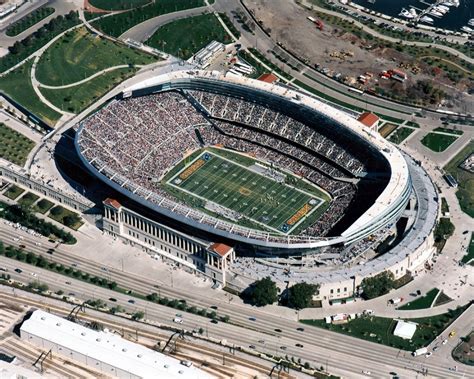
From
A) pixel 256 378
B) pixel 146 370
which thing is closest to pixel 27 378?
pixel 146 370

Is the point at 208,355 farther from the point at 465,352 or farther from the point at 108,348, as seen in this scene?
the point at 465,352

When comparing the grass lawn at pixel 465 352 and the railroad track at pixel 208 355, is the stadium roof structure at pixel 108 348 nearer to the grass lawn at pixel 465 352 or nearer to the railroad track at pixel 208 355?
the railroad track at pixel 208 355

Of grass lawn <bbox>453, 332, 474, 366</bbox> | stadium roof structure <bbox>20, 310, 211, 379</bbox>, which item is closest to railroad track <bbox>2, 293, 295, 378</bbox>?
stadium roof structure <bbox>20, 310, 211, 379</bbox>

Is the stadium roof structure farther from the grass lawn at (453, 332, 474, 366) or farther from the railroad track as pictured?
the grass lawn at (453, 332, 474, 366)

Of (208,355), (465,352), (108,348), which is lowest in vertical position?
(465,352)

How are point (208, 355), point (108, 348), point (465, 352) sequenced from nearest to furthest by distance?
point (108, 348) < point (208, 355) < point (465, 352)

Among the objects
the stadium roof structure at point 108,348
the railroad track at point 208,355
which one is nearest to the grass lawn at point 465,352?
the railroad track at point 208,355

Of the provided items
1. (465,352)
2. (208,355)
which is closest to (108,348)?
(208,355)

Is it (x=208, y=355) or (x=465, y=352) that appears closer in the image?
(x=208, y=355)
